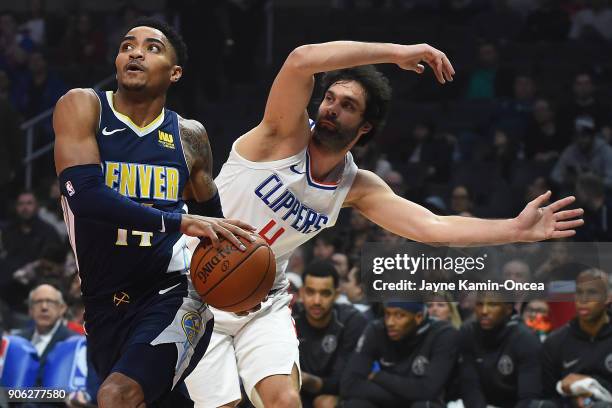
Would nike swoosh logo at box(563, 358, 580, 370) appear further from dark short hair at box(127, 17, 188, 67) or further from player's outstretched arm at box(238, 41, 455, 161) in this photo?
dark short hair at box(127, 17, 188, 67)

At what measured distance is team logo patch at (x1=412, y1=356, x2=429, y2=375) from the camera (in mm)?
8055

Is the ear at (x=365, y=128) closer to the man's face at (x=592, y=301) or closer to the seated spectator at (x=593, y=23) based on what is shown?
the man's face at (x=592, y=301)

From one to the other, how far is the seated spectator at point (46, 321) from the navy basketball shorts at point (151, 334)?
3834 mm

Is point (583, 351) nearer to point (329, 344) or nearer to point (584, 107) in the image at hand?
point (329, 344)

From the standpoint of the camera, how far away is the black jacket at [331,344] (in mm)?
8453

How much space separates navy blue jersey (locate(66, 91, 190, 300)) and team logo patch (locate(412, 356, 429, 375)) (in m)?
3.59

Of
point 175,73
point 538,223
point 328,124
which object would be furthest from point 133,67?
point 538,223

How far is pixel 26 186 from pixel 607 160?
6.83m

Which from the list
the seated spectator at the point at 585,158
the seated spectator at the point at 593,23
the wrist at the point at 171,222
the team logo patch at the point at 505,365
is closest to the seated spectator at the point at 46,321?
the team logo patch at the point at 505,365

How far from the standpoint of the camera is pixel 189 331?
15.8ft

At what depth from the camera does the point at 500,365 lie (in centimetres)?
807

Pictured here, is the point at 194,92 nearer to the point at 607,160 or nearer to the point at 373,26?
the point at 373,26

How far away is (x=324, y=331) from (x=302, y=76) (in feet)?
12.3

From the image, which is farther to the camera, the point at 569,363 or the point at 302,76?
the point at 569,363
